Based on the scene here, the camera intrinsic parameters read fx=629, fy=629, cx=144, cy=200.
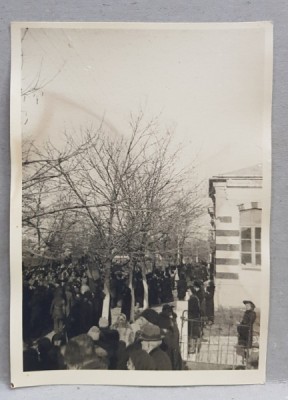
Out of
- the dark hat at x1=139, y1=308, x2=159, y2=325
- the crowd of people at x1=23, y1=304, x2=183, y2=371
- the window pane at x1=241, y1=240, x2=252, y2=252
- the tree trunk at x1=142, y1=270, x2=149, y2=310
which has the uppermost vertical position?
the window pane at x1=241, y1=240, x2=252, y2=252

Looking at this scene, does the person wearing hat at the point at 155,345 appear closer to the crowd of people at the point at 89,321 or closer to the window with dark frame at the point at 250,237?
the crowd of people at the point at 89,321

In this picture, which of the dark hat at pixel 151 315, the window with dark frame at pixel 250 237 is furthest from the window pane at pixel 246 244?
the dark hat at pixel 151 315

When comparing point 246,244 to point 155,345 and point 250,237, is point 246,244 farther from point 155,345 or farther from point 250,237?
point 155,345

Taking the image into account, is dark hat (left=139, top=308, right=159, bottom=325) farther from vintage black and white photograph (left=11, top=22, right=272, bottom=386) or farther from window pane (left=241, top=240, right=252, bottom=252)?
window pane (left=241, top=240, right=252, bottom=252)

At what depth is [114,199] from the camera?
1.93 feet

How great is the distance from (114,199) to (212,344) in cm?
16

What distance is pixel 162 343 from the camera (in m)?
0.59

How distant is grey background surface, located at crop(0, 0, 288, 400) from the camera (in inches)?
23.1

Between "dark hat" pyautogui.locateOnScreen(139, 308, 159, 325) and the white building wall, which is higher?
the white building wall

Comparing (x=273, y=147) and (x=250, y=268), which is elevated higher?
(x=273, y=147)

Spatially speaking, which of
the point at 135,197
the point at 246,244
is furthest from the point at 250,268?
the point at 135,197

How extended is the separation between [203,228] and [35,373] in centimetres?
21

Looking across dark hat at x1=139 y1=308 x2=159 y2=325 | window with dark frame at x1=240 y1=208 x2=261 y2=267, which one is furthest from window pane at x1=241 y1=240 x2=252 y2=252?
dark hat at x1=139 y1=308 x2=159 y2=325
